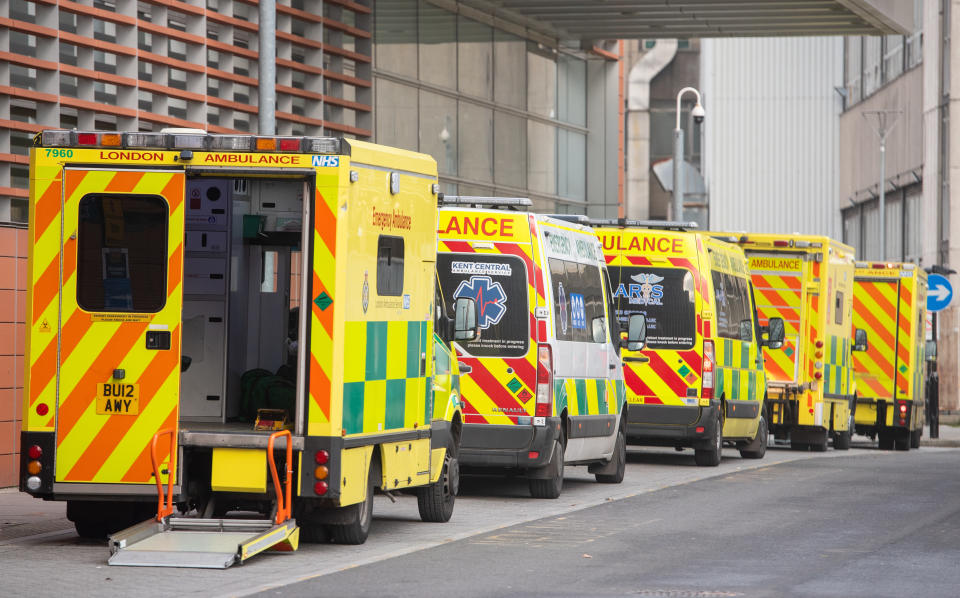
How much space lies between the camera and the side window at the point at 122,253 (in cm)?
1145

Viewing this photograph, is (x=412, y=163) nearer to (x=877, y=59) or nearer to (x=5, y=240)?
(x=5, y=240)

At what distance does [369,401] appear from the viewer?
38.5 ft

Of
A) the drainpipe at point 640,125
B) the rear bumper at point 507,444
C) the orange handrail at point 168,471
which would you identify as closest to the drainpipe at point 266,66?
the rear bumper at point 507,444

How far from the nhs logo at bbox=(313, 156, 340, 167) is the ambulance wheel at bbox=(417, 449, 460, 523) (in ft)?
10.3

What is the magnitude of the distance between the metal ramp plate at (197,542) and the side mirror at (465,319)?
9.28 feet

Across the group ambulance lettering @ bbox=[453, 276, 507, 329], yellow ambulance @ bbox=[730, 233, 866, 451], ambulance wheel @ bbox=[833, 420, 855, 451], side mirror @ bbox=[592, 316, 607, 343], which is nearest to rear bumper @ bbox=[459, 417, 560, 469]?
ambulance lettering @ bbox=[453, 276, 507, 329]

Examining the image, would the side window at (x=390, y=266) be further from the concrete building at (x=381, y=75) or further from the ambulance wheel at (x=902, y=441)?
the ambulance wheel at (x=902, y=441)

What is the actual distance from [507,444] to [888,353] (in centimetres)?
1432

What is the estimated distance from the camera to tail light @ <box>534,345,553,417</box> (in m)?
15.7

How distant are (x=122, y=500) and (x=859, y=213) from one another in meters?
52.3

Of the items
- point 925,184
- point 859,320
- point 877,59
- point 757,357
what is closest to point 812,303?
point 757,357

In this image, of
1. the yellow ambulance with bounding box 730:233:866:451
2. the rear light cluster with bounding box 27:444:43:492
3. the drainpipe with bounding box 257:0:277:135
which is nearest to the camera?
the rear light cluster with bounding box 27:444:43:492

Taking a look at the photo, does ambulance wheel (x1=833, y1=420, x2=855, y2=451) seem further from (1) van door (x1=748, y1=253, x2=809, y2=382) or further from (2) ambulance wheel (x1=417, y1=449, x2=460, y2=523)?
(2) ambulance wheel (x1=417, y1=449, x2=460, y2=523)

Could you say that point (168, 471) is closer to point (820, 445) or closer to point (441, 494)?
point (441, 494)
